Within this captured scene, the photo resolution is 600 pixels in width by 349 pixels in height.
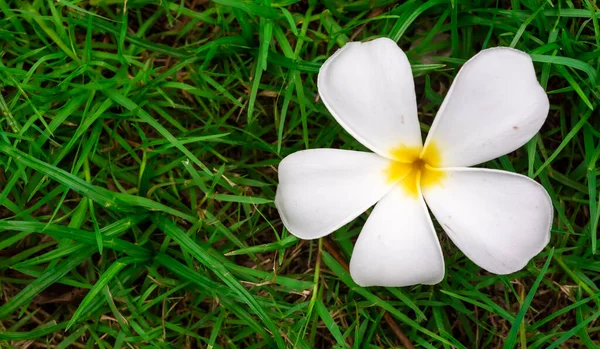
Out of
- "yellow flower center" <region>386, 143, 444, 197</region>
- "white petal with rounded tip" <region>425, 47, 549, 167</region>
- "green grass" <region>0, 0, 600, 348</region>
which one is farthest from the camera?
"green grass" <region>0, 0, 600, 348</region>

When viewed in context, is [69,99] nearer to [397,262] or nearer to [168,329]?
[168,329]

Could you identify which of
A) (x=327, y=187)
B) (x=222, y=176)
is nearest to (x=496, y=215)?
Answer: (x=327, y=187)

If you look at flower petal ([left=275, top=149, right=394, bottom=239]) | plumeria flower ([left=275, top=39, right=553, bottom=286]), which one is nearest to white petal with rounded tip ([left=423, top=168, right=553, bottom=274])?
plumeria flower ([left=275, top=39, right=553, bottom=286])

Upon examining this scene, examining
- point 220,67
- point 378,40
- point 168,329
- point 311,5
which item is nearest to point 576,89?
point 378,40

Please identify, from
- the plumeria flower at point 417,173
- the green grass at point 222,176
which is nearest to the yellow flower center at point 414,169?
the plumeria flower at point 417,173

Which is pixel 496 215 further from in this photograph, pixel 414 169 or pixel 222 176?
pixel 222 176

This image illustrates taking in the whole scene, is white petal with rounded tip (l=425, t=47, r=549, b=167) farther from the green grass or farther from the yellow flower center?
the green grass

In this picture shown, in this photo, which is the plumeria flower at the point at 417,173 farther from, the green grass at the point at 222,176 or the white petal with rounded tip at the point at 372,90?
the green grass at the point at 222,176

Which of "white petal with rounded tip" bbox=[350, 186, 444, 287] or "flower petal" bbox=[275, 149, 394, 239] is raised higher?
"flower petal" bbox=[275, 149, 394, 239]
